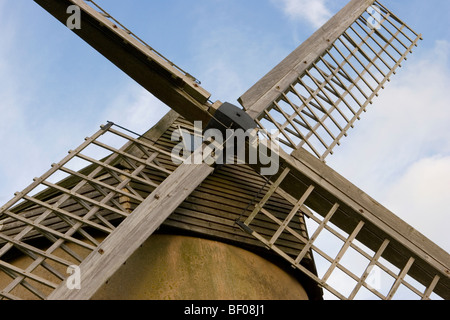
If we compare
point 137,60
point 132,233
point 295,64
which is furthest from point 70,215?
point 295,64

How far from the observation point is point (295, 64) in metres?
6.99

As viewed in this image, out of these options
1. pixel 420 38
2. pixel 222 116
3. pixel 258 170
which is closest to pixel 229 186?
pixel 258 170

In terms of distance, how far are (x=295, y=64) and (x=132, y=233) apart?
335cm

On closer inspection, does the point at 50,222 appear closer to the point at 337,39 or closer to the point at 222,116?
Result: the point at 222,116

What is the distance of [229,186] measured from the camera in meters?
6.35

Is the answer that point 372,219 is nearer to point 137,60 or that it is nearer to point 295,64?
point 295,64

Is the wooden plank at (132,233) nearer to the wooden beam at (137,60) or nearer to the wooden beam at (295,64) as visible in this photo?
the wooden beam at (137,60)

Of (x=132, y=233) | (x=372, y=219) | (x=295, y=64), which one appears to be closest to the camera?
(x=132, y=233)

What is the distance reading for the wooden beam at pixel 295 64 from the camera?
633 cm

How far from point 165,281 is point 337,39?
4420 mm

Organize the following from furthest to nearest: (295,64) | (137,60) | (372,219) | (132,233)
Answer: (295,64), (137,60), (372,219), (132,233)

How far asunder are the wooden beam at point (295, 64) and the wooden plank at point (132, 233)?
46.7 inches
